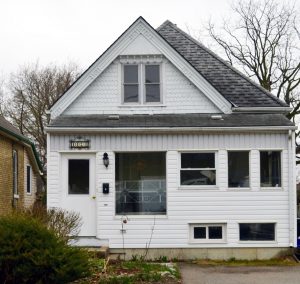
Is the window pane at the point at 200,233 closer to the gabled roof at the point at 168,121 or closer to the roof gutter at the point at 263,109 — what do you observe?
the gabled roof at the point at 168,121

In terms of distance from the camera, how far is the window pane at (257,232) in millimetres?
15828

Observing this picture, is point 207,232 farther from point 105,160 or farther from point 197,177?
point 105,160

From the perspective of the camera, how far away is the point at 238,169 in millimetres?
16078

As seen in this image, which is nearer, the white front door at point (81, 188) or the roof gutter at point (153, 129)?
the roof gutter at point (153, 129)

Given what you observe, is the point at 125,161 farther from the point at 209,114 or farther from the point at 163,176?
the point at 209,114

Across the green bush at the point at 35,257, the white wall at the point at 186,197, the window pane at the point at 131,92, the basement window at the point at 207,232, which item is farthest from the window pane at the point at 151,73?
the green bush at the point at 35,257

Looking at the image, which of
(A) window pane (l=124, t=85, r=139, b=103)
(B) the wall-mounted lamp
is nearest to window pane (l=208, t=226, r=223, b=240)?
(B) the wall-mounted lamp

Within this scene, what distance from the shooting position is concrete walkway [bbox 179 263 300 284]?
12109 mm

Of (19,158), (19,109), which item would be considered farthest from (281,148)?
(19,109)

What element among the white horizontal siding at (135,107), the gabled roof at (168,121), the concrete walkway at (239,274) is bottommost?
the concrete walkway at (239,274)

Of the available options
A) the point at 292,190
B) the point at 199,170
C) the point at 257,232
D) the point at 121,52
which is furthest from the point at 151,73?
the point at 257,232

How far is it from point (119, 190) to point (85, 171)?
1.08 m

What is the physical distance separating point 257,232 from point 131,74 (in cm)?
582

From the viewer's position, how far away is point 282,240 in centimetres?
1573
